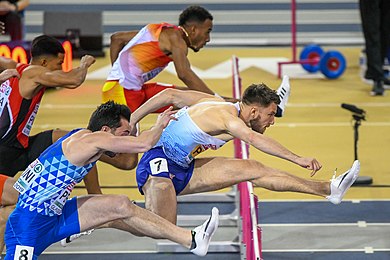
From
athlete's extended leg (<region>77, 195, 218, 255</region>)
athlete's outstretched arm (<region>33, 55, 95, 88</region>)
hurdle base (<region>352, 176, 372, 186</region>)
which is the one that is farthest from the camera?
hurdle base (<region>352, 176, 372, 186</region>)

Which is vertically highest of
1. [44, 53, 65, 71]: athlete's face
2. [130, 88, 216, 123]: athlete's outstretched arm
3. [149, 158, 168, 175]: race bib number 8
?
[44, 53, 65, 71]: athlete's face

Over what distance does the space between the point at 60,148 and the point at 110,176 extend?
13.1 ft

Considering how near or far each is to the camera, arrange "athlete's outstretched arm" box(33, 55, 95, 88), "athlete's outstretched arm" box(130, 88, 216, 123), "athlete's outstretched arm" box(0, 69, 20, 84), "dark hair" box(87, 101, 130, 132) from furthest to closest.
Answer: "athlete's outstretched arm" box(33, 55, 95, 88)
"athlete's outstretched arm" box(130, 88, 216, 123)
"athlete's outstretched arm" box(0, 69, 20, 84)
"dark hair" box(87, 101, 130, 132)

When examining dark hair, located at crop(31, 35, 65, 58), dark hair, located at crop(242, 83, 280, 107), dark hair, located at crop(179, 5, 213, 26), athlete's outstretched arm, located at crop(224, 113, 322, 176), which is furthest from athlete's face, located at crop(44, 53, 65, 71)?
athlete's outstretched arm, located at crop(224, 113, 322, 176)

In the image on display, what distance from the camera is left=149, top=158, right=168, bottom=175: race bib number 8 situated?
301 inches

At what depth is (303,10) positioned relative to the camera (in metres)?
19.2

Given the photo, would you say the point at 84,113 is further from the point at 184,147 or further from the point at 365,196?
the point at 184,147

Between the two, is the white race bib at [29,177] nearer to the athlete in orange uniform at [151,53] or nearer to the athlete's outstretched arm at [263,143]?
the athlete's outstretched arm at [263,143]

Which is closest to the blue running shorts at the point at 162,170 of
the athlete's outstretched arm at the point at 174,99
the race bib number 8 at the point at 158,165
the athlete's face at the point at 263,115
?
the race bib number 8 at the point at 158,165

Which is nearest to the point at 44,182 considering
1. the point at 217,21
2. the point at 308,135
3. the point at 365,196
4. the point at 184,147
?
the point at 184,147

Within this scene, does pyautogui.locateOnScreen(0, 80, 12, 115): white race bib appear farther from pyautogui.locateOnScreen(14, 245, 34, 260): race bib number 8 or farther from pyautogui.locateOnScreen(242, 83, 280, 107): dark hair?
pyautogui.locateOnScreen(242, 83, 280, 107): dark hair

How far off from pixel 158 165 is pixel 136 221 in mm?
772

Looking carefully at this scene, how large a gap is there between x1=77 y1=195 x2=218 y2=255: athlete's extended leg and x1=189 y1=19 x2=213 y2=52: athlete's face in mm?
2613

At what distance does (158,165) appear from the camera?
7.68 metres
